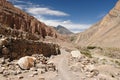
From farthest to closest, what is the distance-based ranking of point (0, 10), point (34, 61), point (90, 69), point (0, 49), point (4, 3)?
point (4, 3), point (0, 10), point (90, 69), point (34, 61), point (0, 49)

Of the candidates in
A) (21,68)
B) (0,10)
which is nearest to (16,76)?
(21,68)

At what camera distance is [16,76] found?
1614cm

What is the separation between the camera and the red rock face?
73.5m

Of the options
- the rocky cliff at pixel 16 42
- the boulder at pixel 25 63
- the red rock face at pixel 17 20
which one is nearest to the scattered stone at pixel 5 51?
the rocky cliff at pixel 16 42

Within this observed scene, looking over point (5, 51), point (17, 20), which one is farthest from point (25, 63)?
point (17, 20)

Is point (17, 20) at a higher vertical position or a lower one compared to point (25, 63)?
higher

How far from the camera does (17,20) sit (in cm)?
8150

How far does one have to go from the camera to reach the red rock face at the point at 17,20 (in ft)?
241

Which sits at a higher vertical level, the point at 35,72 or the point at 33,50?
the point at 33,50

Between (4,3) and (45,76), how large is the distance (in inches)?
2710

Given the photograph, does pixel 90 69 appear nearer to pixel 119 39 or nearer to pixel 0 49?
pixel 0 49

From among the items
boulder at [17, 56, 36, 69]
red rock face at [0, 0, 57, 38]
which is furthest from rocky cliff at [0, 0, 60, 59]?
boulder at [17, 56, 36, 69]

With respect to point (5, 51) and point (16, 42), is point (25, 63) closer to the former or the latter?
point (5, 51)

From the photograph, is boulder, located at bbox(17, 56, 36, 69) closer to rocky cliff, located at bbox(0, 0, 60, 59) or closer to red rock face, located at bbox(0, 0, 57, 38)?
rocky cliff, located at bbox(0, 0, 60, 59)
